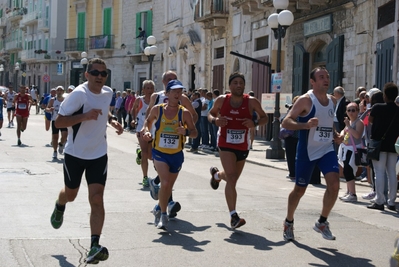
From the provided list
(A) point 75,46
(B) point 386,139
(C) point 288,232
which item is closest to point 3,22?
(A) point 75,46

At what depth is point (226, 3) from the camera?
104 ft

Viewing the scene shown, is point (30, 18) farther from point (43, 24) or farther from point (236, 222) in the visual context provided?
point (236, 222)

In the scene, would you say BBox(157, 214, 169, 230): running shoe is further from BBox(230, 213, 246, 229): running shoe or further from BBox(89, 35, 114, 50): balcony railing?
BBox(89, 35, 114, 50): balcony railing

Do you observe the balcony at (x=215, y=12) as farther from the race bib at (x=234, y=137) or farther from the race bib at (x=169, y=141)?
the race bib at (x=169, y=141)

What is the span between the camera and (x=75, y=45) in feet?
182

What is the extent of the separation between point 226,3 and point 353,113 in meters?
21.0

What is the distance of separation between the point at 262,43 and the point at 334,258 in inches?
855

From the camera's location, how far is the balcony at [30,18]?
68606mm

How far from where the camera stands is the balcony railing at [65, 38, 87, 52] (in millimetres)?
54722

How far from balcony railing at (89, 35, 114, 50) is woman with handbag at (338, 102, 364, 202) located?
1576 inches

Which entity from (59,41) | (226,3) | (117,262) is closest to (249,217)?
(117,262)

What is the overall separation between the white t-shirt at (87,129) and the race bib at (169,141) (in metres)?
1.61

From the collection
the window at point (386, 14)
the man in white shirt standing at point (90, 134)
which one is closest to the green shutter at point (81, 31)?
the window at point (386, 14)

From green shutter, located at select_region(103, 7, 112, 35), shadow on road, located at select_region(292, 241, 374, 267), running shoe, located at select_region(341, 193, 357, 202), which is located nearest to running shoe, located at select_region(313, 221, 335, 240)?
shadow on road, located at select_region(292, 241, 374, 267)
